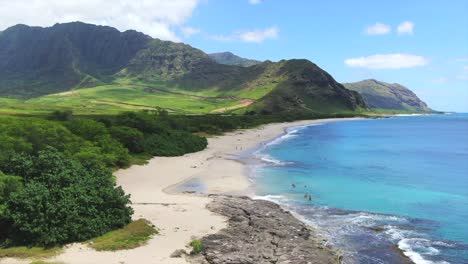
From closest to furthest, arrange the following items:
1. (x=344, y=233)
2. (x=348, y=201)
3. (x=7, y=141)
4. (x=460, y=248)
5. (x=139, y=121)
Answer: (x=460, y=248) < (x=344, y=233) < (x=7, y=141) < (x=348, y=201) < (x=139, y=121)

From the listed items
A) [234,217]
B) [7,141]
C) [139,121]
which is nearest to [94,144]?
[7,141]

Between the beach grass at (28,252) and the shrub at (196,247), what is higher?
the shrub at (196,247)

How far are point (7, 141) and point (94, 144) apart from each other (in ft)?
62.5

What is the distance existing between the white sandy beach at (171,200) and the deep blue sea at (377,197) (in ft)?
19.6

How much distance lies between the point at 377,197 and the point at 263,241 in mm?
25640

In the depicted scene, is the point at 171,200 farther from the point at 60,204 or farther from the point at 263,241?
the point at 263,241

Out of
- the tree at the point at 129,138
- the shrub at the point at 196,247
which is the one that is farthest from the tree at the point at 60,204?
the tree at the point at 129,138

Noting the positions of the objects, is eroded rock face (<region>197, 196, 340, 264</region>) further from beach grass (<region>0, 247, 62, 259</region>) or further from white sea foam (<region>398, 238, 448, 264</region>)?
beach grass (<region>0, 247, 62, 259</region>)

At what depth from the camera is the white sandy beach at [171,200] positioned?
2719cm

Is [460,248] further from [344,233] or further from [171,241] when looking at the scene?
[171,241]

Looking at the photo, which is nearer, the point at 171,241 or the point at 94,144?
the point at 171,241

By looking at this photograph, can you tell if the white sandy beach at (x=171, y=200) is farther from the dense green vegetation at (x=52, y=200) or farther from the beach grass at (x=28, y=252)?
the dense green vegetation at (x=52, y=200)

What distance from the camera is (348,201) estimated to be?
48.1 m

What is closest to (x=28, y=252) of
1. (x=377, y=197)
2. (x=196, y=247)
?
(x=196, y=247)
